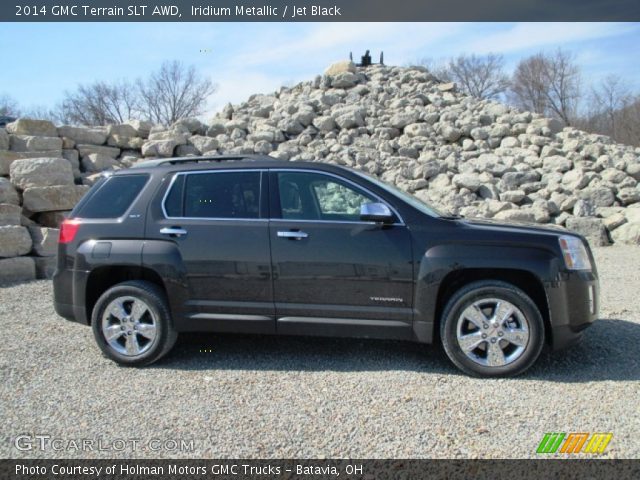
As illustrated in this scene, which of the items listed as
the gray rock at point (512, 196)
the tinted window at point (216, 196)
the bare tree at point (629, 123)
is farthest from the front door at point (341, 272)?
the bare tree at point (629, 123)

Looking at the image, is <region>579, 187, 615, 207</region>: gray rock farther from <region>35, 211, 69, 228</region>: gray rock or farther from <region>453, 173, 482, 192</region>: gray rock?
<region>35, 211, 69, 228</region>: gray rock

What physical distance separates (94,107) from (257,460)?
38.7 meters

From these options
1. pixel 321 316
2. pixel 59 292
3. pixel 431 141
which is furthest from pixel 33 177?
pixel 431 141

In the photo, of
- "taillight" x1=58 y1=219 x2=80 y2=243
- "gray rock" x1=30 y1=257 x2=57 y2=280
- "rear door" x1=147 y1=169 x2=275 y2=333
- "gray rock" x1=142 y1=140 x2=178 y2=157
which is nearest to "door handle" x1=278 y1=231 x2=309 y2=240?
"rear door" x1=147 y1=169 x2=275 y2=333

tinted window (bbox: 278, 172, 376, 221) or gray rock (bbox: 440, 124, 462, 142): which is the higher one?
gray rock (bbox: 440, 124, 462, 142)

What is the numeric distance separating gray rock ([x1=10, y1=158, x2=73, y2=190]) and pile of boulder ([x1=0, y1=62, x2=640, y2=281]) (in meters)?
0.02

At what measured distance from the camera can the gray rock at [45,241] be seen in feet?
30.5

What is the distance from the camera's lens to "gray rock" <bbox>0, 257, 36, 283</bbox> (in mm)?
8703

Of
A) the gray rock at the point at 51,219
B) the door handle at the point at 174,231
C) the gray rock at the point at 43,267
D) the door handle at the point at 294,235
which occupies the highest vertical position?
the door handle at the point at 174,231

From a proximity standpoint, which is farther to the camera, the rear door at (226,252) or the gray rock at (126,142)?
the gray rock at (126,142)

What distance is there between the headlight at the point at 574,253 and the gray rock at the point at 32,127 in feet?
43.5

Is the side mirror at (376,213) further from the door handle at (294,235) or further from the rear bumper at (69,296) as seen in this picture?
the rear bumper at (69,296)

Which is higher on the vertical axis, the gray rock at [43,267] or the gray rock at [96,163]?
the gray rock at [96,163]

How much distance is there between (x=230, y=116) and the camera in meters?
18.9
